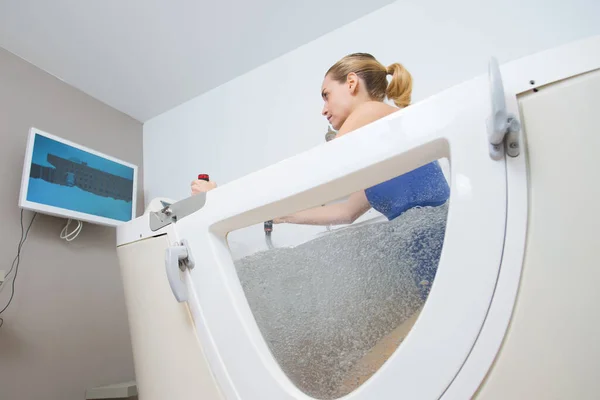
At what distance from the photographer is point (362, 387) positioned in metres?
0.45

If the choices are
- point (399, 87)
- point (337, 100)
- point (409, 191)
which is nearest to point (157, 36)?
point (337, 100)

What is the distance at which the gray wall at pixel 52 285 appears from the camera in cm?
134

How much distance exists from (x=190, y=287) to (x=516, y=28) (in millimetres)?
1424

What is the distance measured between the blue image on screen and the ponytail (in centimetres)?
133

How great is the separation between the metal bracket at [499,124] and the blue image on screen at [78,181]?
160 centimetres

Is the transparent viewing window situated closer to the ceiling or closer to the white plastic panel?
the white plastic panel

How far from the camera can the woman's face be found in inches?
46.6

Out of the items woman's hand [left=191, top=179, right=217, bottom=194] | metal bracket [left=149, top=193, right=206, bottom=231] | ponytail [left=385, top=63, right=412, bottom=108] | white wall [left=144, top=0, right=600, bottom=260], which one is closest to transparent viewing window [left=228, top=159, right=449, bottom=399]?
metal bracket [left=149, top=193, right=206, bottom=231]

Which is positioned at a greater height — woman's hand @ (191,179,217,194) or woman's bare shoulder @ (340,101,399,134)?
woman's bare shoulder @ (340,101,399,134)

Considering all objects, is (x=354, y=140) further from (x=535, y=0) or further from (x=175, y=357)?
(x=535, y=0)

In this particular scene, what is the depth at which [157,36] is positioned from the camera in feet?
5.35

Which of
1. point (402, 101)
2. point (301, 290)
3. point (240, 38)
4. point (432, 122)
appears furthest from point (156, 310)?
point (240, 38)

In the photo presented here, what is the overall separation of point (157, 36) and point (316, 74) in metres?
0.73

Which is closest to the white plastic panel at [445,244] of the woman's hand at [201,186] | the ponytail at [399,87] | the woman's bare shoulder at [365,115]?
the woman's hand at [201,186]
